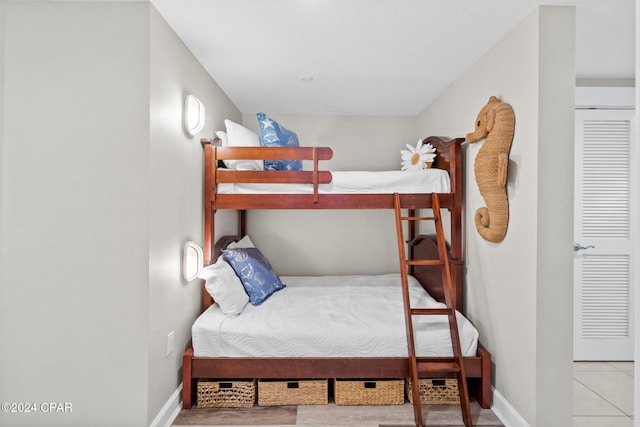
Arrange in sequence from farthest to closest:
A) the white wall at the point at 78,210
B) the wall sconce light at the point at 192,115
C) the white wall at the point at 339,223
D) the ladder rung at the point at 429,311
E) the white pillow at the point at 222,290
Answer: the white wall at the point at 339,223, the white pillow at the point at 222,290, the wall sconce light at the point at 192,115, the ladder rung at the point at 429,311, the white wall at the point at 78,210

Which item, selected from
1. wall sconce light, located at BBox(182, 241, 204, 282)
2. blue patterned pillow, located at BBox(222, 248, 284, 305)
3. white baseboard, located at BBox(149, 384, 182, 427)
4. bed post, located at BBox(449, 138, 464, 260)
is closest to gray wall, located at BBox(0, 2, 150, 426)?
white baseboard, located at BBox(149, 384, 182, 427)

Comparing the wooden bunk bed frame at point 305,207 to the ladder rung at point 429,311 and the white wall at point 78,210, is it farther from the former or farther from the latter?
the white wall at point 78,210

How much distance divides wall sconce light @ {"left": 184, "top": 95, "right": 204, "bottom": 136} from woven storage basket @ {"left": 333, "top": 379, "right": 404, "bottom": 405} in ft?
6.47

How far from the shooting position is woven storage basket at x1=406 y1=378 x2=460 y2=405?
235 centimetres

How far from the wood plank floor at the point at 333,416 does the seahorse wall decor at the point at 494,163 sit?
113 centimetres

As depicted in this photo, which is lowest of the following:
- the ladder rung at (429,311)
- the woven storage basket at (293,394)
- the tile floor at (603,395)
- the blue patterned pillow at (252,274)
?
the tile floor at (603,395)

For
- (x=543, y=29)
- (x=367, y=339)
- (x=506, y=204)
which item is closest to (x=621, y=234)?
(x=506, y=204)

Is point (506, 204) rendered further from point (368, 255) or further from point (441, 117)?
point (368, 255)

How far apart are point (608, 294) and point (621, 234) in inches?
21.0

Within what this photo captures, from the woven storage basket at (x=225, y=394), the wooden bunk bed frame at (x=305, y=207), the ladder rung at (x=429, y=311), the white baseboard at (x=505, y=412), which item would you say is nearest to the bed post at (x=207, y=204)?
the wooden bunk bed frame at (x=305, y=207)

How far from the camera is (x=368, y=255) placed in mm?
4176

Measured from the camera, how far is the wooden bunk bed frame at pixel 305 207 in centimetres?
230

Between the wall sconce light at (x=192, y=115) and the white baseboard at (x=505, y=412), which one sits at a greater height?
the wall sconce light at (x=192, y=115)

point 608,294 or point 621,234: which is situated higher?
point 621,234
